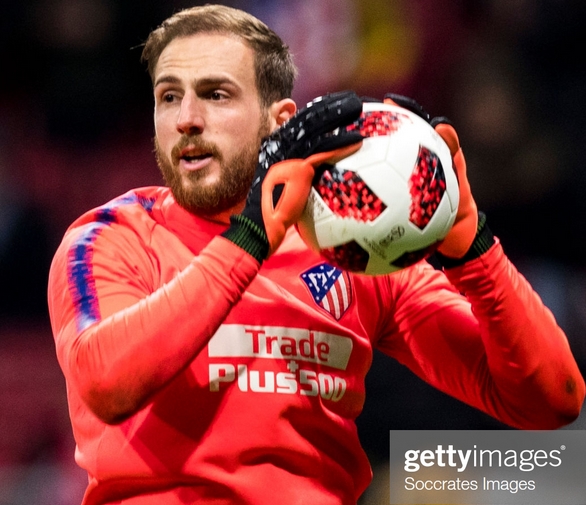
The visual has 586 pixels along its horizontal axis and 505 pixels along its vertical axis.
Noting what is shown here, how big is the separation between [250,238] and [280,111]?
0.66 metres

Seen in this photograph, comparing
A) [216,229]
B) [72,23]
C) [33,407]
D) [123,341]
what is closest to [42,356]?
[33,407]

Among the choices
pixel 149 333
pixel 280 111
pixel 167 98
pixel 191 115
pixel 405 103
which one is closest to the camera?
pixel 149 333

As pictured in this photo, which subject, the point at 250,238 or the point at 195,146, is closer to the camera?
the point at 250,238

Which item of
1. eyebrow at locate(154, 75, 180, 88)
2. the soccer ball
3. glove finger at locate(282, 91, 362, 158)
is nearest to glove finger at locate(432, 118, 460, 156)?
the soccer ball

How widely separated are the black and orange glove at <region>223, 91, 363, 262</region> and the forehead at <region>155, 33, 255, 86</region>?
43 centimetres

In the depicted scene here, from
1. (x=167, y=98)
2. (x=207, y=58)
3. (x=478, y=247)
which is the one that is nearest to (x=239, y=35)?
(x=207, y=58)

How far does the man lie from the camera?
5.51 ft

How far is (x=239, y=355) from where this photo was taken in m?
1.90

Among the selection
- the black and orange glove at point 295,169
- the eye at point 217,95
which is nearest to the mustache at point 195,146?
the eye at point 217,95

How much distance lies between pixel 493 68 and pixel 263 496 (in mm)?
3170

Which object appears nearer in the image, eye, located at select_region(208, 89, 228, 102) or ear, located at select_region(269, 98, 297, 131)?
eye, located at select_region(208, 89, 228, 102)

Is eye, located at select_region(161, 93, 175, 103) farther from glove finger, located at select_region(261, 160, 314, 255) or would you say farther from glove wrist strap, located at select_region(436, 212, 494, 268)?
glove wrist strap, located at select_region(436, 212, 494, 268)

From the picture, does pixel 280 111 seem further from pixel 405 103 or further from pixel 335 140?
pixel 335 140

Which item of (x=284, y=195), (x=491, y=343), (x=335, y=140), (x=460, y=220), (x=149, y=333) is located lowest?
(x=491, y=343)
